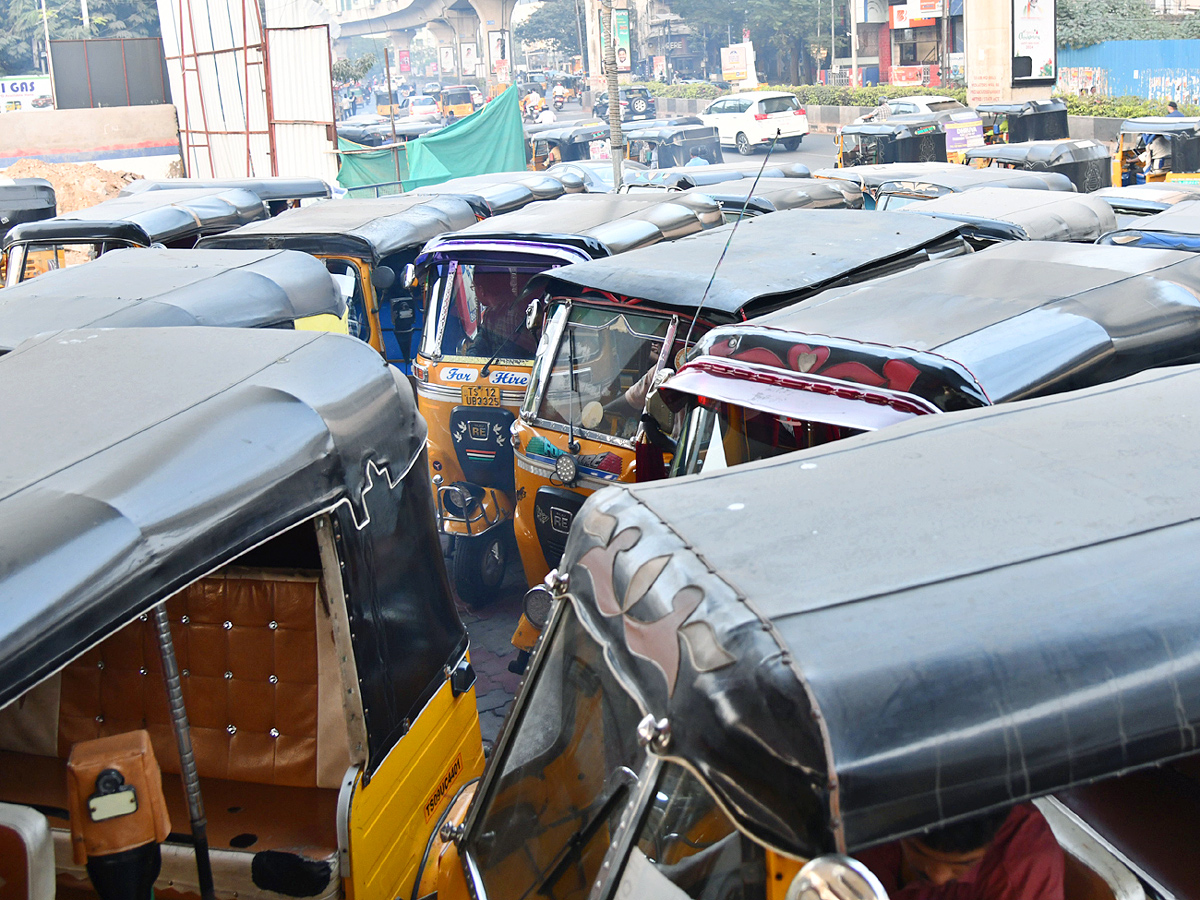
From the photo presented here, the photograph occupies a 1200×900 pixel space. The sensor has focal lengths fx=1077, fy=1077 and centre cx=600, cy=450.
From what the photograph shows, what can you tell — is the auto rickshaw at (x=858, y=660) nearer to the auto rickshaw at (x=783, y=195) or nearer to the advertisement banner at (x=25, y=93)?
the auto rickshaw at (x=783, y=195)

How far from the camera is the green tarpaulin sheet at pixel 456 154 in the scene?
1936 cm

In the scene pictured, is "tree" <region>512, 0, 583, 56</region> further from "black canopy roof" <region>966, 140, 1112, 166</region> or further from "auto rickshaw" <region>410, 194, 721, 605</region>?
"auto rickshaw" <region>410, 194, 721, 605</region>

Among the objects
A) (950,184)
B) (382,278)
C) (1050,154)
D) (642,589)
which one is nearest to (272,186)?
(382,278)

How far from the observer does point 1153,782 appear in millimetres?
2840

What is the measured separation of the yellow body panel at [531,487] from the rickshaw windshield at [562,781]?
9.60ft

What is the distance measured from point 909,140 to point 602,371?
1577 cm

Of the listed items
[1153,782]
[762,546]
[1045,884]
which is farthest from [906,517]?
[1153,782]

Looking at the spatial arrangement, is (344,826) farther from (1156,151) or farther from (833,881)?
(1156,151)

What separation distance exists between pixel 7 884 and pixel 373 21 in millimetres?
102746

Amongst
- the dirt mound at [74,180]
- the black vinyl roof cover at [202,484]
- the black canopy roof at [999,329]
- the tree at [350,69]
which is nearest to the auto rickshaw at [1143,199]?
the black canopy roof at [999,329]

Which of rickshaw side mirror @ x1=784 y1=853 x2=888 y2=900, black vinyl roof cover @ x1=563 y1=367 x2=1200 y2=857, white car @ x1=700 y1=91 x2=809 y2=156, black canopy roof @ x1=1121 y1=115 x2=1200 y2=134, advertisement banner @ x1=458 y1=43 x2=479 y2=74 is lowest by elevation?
rickshaw side mirror @ x1=784 y1=853 x2=888 y2=900

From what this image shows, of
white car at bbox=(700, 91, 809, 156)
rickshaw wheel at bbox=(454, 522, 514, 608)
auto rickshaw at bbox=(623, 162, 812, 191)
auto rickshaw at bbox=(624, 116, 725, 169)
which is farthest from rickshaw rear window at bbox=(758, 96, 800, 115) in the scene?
rickshaw wheel at bbox=(454, 522, 514, 608)

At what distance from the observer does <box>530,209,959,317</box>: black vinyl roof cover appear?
530cm

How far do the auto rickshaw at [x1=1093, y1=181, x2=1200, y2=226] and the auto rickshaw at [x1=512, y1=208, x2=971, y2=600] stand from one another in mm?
4441
